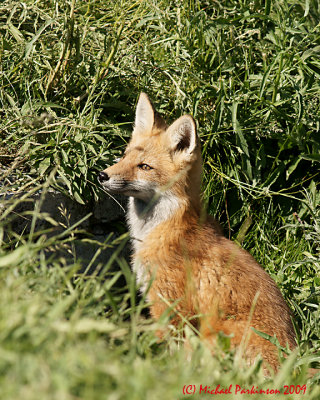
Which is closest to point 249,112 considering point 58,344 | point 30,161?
point 30,161

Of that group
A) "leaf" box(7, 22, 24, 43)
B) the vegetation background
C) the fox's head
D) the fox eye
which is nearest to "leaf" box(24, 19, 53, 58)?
the vegetation background

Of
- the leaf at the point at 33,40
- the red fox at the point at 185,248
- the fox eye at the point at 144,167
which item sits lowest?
the red fox at the point at 185,248

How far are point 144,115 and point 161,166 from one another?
62cm

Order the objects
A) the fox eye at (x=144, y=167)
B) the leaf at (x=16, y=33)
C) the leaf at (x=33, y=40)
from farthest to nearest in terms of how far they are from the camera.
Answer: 1. the leaf at (x=16, y=33)
2. the leaf at (x=33, y=40)
3. the fox eye at (x=144, y=167)

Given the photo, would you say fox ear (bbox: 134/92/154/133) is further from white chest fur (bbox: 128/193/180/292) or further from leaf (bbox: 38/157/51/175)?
leaf (bbox: 38/157/51/175)

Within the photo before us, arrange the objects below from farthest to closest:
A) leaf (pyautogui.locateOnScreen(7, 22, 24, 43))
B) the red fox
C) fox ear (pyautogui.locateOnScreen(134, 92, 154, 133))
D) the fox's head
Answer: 1. leaf (pyautogui.locateOnScreen(7, 22, 24, 43))
2. fox ear (pyautogui.locateOnScreen(134, 92, 154, 133))
3. the fox's head
4. the red fox

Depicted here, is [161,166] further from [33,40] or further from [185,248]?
[33,40]

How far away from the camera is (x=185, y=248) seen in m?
4.00

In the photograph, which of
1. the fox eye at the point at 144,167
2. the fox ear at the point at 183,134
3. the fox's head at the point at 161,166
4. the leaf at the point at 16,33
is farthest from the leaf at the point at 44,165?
the leaf at the point at 16,33

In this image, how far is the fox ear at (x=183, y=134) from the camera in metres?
4.27

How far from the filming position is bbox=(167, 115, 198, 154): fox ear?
427cm

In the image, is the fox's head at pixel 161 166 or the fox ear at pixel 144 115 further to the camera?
the fox ear at pixel 144 115

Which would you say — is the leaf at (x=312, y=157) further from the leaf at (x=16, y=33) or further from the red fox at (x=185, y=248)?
the leaf at (x=16, y=33)

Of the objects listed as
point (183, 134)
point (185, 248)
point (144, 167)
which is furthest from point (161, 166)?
point (185, 248)
